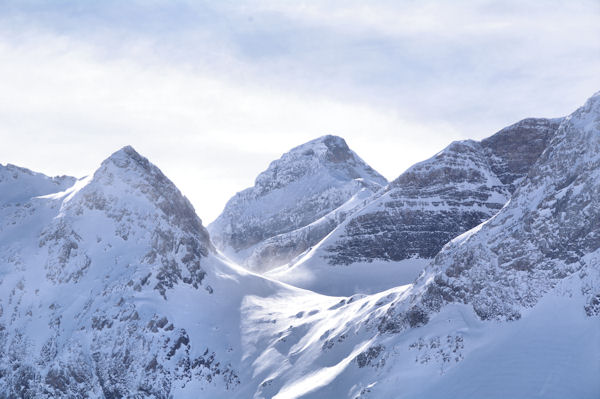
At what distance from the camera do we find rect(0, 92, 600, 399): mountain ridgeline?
→ 74.3 metres

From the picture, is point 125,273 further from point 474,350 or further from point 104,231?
point 474,350

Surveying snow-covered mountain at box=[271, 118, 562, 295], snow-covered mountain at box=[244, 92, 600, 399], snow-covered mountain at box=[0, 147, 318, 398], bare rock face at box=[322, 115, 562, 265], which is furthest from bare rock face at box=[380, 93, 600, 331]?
bare rock face at box=[322, 115, 562, 265]

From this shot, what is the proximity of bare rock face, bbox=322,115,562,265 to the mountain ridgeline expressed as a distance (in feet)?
9.91

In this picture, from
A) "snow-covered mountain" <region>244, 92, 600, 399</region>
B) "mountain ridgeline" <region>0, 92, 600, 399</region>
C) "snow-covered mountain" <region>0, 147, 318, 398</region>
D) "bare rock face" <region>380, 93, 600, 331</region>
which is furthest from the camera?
"snow-covered mountain" <region>0, 147, 318, 398</region>

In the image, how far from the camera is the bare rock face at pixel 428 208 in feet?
467

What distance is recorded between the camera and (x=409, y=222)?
474 ft

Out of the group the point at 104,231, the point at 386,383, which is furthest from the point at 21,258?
the point at 386,383

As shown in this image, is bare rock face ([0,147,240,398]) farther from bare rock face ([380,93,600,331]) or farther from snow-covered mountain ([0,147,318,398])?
bare rock face ([380,93,600,331])

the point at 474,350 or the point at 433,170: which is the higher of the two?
the point at 433,170

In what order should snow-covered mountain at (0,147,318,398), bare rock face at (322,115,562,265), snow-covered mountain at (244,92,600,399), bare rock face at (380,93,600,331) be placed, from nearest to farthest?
snow-covered mountain at (244,92,600,399), bare rock face at (380,93,600,331), snow-covered mountain at (0,147,318,398), bare rock face at (322,115,562,265)

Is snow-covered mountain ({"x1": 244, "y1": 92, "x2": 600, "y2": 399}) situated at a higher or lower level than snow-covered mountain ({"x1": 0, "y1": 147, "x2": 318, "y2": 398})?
lower

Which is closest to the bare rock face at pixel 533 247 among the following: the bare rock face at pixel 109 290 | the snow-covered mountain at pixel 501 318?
the snow-covered mountain at pixel 501 318

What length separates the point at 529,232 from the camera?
82500 mm

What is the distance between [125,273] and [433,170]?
6908 centimetres
